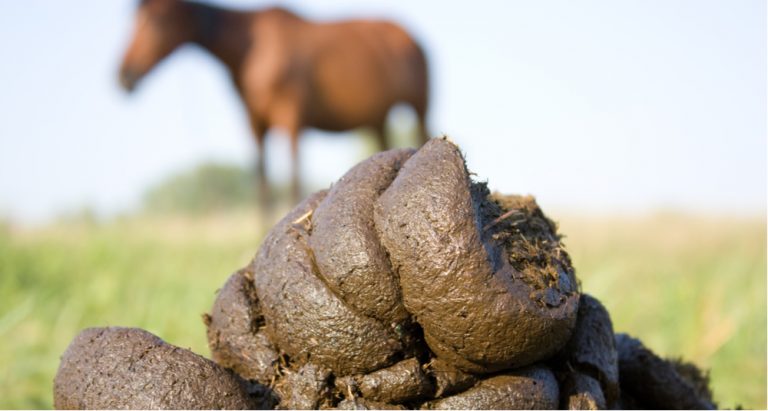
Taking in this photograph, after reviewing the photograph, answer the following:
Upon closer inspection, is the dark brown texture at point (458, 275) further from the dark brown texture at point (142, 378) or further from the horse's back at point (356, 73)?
the horse's back at point (356, 73)

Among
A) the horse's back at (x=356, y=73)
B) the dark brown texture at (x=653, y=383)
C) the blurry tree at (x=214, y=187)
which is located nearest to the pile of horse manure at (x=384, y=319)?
the dark brown texture at (x=653, y=383)

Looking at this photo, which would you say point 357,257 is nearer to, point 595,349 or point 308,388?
point 308,388

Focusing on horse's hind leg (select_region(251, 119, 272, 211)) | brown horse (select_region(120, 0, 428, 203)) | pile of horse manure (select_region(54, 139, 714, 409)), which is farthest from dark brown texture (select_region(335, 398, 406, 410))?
horse's hind leg (select_region(251, 119, 272, 211))

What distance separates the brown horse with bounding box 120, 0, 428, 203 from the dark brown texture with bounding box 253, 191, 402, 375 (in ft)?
27.4

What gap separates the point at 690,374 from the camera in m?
2.32

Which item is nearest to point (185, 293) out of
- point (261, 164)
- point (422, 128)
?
point (261, 164)

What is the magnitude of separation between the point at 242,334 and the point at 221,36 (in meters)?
9.14

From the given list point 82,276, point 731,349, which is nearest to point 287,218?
point 731,349

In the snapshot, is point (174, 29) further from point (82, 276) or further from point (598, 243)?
point (598, 243)

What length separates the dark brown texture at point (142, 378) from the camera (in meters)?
1.61

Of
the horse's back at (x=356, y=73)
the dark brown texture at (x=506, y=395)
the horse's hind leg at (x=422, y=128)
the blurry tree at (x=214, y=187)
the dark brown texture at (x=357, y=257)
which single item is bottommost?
the blurry tree at (x=214, y=187)

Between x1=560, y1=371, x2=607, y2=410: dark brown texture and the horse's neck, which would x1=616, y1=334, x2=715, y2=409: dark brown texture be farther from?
the horse's neck

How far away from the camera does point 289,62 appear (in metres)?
10.3

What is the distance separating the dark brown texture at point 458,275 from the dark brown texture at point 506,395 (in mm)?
40
